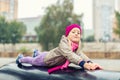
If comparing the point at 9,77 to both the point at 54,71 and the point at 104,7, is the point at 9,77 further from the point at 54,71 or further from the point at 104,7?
the point at 104,7

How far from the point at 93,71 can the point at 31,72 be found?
1.41 ft

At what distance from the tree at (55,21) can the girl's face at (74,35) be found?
41.6 meters

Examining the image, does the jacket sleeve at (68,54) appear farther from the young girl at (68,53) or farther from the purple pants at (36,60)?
the purple pants at (36,60)

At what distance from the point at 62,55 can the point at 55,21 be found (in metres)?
42.0

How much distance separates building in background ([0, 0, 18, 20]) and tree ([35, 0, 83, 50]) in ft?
186

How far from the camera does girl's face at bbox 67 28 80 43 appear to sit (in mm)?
2400

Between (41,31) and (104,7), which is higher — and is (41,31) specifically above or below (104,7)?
below

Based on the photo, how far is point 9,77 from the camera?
2.33 m

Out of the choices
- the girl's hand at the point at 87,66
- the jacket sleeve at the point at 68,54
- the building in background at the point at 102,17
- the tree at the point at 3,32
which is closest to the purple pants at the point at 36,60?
the jacket sleeve at the point at 68,54

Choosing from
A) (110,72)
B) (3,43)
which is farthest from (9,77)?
(3,43)

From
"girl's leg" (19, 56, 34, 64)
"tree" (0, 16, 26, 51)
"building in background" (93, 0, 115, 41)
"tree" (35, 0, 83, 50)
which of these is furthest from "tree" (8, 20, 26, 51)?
"girl's leg" (19, 56, 34, 64)

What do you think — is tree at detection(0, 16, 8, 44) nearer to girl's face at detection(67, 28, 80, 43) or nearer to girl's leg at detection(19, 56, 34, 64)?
girl's leg at detection(19, 56, 34, 64)

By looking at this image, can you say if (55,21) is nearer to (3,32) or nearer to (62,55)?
(3,32)

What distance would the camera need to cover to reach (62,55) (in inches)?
96.6
